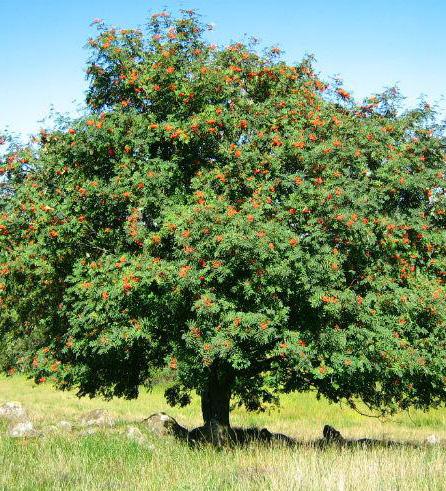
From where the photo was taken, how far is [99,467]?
9.84m

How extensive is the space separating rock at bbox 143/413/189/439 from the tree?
101 cm

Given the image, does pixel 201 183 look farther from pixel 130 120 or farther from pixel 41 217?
pixel 41 217

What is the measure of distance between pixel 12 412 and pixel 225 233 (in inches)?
506

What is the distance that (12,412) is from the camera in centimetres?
1934

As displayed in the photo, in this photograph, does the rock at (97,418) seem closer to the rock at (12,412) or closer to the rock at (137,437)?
the rock at (12,412)

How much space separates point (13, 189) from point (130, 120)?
14.0ft

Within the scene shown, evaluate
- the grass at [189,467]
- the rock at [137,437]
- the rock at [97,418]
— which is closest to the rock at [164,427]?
the grass at [189,467]

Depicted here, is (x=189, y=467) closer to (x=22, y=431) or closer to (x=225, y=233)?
(x=225, y=233)

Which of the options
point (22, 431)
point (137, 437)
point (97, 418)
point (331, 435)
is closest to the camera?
point (137, 437)

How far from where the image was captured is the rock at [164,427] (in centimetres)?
1523

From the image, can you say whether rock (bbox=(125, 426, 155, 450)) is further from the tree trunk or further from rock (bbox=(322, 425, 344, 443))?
rock (bbox=(322, 425, 344, 443))

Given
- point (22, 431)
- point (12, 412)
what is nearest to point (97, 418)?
point (12, 412)

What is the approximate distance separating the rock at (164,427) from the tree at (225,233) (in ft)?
3.32

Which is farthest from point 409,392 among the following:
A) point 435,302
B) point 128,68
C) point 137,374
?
point 128,68
